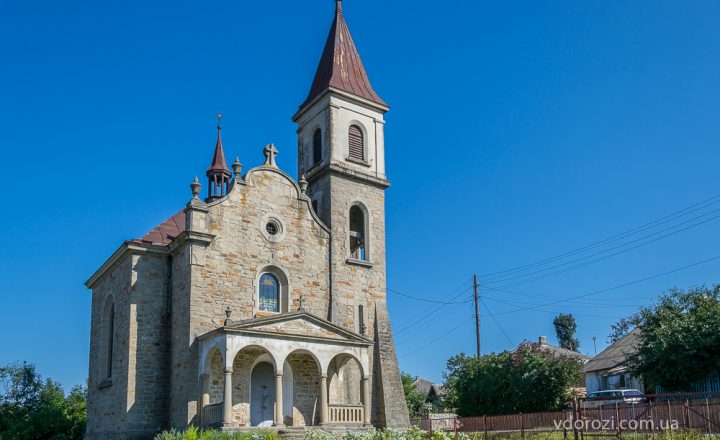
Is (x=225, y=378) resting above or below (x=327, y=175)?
below

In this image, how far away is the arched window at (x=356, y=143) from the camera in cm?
3341

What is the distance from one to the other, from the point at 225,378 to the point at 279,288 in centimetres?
585

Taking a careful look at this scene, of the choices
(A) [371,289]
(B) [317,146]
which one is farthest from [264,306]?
(B) [317,146]

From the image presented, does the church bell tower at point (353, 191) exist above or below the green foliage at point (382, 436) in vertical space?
above

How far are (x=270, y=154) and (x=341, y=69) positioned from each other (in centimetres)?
672

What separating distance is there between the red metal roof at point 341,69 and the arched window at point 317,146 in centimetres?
173

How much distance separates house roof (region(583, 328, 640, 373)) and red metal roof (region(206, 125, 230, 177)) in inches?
1012

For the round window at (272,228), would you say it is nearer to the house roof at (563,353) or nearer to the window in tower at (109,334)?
the window in tower at (109,334)

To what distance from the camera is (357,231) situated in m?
33.4

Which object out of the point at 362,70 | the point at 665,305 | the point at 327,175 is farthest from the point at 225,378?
the point at 665,305

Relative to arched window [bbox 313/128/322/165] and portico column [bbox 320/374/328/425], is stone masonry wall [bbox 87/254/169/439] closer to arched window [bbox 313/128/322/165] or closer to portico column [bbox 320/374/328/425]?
portico column [bbox 320/374/328/425]

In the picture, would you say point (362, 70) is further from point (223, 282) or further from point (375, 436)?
point (375, 436)

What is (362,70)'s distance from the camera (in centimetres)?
3628

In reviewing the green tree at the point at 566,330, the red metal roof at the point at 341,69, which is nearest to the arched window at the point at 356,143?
the red metal roof at the point at 341,69
